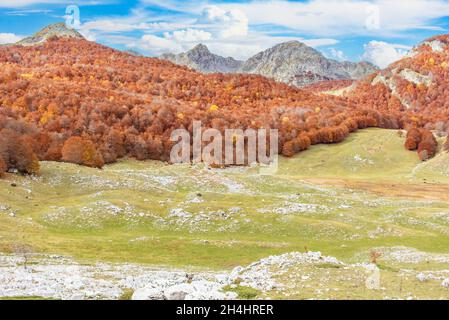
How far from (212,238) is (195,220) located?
6.06m

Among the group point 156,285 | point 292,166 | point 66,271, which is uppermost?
point 156,285

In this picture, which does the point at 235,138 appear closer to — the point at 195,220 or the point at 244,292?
the point at 195,220

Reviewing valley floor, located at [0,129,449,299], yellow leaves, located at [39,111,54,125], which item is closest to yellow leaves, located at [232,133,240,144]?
yellow leaves, located at [39,111,54,125]

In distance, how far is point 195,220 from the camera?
61031mm

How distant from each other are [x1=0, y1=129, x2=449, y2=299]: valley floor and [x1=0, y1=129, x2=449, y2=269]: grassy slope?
19 centimetres

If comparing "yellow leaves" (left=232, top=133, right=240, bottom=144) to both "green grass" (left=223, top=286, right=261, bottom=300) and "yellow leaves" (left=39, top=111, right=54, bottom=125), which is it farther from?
"green grass" (left=223, top=286, right=261, bottom=300)

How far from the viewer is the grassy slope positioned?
48312 mm

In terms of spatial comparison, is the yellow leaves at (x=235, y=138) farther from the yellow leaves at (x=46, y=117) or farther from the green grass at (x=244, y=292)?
the green grass at (x=244, y=292)

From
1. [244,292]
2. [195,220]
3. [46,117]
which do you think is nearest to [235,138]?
[46,117]

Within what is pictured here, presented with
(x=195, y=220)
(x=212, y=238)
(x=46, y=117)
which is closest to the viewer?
(x=212, y=238)
